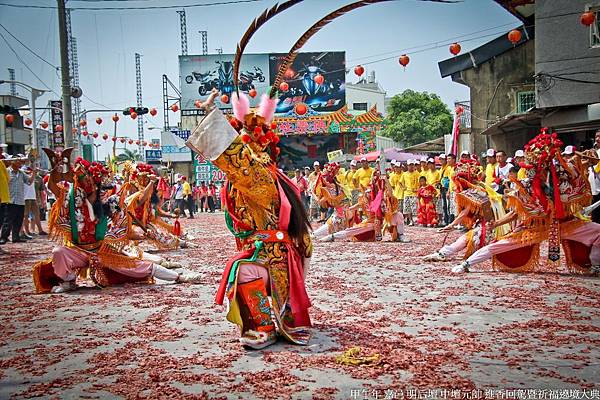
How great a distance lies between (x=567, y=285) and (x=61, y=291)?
6.12m

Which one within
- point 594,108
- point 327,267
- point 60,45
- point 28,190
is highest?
point 60,45

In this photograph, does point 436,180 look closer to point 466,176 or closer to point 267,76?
point 466,176

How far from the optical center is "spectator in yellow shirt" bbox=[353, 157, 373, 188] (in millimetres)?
17750

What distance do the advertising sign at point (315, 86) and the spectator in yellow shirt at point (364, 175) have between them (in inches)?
854

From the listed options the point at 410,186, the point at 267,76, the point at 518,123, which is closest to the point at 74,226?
the point at 410,186

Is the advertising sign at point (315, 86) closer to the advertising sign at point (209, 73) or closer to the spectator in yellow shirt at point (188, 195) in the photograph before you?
the advertising sign at point (209, 73)

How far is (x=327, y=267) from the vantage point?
9789mm

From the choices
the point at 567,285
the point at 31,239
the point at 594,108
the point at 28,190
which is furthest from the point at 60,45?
the point at 594,108

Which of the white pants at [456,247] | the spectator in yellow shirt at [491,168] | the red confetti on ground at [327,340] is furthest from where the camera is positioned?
the spectator in yellow shirt at [491,168]

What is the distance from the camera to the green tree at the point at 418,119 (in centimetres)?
4700

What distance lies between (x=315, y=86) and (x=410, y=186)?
23.2m

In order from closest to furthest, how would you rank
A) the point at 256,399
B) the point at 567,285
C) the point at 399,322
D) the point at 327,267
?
the point at 256,399
the point at 399,322
the point at 567,285
the point at 327,267

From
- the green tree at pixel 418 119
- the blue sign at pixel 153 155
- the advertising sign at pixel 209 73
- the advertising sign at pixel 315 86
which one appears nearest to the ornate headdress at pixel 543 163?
the advertising sign at pixel 315 86

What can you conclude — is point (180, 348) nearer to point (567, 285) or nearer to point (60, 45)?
point (567, 285)
